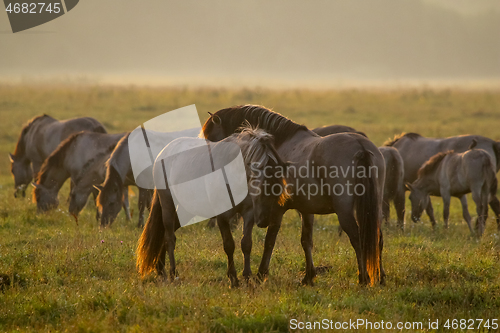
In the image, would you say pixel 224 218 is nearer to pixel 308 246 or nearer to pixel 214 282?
pixel 214 282

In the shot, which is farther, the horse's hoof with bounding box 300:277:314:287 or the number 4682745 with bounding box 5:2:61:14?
the number 4682745 with bounding box 5:2:61:14

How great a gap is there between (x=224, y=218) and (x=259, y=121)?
151 centimetres

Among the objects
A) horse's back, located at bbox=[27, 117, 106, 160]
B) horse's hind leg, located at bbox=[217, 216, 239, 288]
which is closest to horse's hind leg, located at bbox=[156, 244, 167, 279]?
horse's hind leg, located at bbox=[217, 216, 239, 288]

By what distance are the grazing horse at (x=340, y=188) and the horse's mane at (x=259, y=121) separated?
0.20 ft

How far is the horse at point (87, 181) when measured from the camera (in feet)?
35.2

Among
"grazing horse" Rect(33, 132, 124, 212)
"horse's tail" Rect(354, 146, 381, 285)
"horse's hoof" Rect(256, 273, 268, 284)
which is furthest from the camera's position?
"grazing horse" Rect(33, 132, 124, 212)

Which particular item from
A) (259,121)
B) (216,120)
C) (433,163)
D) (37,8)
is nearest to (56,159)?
(216,120)

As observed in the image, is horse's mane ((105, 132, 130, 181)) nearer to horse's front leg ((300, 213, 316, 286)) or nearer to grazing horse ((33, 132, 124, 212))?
grazing horse ((33, 132, 124, 212))

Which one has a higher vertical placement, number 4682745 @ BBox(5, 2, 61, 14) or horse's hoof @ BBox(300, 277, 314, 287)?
number 4682745 @ BBox(5, 2, 61, 14)

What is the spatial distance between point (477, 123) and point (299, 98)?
27460 mm

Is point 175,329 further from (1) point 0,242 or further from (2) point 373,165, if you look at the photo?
(1) point 0,242

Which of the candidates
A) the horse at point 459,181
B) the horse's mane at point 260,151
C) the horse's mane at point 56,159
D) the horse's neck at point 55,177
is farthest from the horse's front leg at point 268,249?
the horse's mane at point 56,159

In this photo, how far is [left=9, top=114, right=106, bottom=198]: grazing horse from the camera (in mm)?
14953

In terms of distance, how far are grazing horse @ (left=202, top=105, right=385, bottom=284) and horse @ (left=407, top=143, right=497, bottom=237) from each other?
18.0 ft
